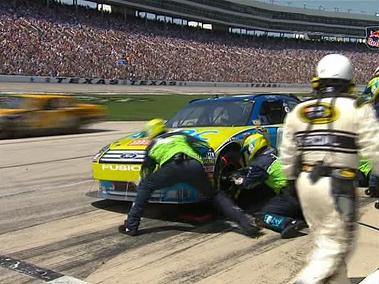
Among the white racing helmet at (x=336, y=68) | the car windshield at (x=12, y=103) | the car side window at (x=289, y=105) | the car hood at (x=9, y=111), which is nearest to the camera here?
the white racing helmet at (x=336, y=68)

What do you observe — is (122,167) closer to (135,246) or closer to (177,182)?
(177,182)

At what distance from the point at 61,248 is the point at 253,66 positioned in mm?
63983

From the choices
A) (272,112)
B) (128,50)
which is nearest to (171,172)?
(272,112)

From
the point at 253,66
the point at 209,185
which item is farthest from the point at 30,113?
the point at 253,66

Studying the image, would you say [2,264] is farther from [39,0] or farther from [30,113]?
[39,0]

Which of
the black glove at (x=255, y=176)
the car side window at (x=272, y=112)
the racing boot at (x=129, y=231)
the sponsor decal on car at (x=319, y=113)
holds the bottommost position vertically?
the racing boot at (x=129, y=231)

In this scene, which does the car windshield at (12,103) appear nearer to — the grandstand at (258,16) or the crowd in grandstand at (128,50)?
the crowd in grandstand at (128,50)

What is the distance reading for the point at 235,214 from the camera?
561cm

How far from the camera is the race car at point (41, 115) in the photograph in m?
14.1

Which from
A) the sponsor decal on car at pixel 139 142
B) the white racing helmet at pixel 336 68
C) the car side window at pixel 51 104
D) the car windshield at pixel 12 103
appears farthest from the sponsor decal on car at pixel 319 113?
the car side window at pixel 51 104

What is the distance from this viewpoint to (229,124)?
23.5 feet

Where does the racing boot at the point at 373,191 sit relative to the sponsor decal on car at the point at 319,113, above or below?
below

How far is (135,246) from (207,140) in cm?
170

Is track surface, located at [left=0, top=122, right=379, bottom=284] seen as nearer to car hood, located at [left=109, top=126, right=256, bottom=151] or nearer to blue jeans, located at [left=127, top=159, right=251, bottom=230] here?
blue jeans, located at [left=127, top=159, right=251, bottom=230]
